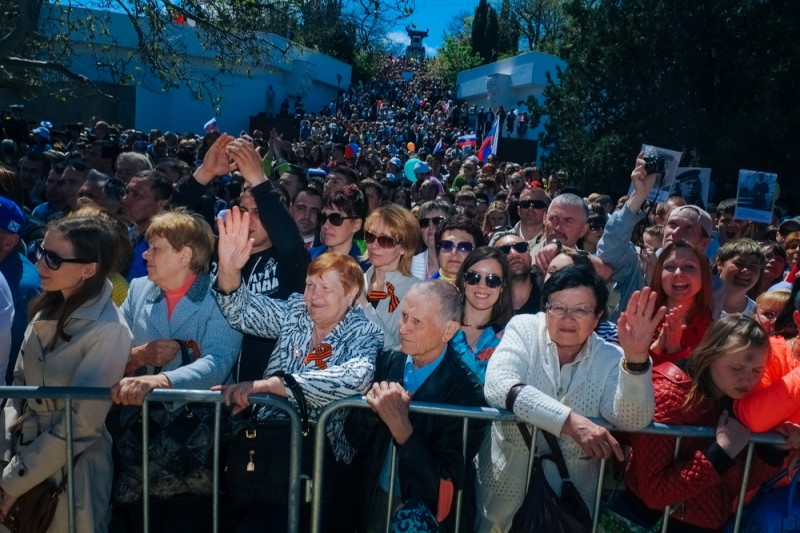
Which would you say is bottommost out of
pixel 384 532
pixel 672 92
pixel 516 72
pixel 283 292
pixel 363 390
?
pixel 384 532

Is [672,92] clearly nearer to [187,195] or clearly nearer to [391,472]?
[187,195]

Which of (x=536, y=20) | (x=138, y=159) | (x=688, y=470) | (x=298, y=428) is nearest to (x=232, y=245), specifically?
(x=298, y=428)

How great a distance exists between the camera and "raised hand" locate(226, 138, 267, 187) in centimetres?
395

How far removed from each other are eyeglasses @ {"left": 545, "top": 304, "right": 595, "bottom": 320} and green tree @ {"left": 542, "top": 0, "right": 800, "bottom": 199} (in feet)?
47.5

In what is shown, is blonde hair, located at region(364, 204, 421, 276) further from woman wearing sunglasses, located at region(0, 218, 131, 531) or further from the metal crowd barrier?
woman wearing sunglasses, located at region(0, 218, 131, 531)

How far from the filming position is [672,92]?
1688cm

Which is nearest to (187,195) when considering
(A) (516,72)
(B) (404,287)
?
(B) (404,287)

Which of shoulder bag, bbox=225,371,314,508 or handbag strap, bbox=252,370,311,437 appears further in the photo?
shoulder bag, bbox=225,371,314,508

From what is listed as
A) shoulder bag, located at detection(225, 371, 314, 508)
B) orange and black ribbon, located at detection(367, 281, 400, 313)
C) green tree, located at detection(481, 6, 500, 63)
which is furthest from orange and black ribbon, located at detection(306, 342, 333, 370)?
green tree, located at detection(481, 6, 500, 63)

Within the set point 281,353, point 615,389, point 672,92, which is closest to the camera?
point 615,389

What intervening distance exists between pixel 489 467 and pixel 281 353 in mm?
1109

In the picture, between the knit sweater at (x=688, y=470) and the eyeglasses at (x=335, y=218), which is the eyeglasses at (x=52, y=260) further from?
the knit sweater at (x=688, y=470)

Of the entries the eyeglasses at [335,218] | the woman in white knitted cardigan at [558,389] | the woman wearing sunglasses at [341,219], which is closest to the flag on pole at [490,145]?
the woman wearing sunglasses at [341,219]

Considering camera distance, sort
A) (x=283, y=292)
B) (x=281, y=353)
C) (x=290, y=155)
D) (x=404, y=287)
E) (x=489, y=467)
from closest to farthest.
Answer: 1. (x=489, y=467)
2. (x=281, y=353)
3. (x=283, y=292)
4. (x=404, y=287)
5. (x=290, y=155)
